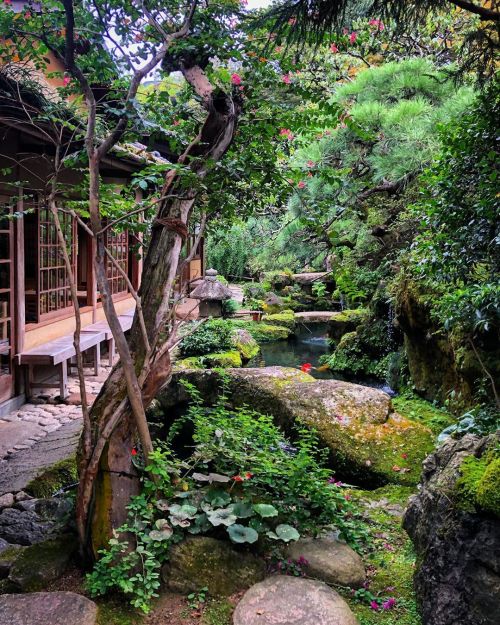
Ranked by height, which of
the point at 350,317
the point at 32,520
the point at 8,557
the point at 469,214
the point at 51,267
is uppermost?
the point at 469,214

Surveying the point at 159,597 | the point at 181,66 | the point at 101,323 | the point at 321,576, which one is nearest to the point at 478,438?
the point at 321,576

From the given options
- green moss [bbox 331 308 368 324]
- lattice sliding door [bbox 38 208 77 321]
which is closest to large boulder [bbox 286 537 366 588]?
lattice sliding door [bbox 38 208 77 321]

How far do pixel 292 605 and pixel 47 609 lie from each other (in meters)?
1.29

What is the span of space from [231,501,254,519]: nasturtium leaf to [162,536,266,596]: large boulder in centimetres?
18

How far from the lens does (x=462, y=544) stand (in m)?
2.39

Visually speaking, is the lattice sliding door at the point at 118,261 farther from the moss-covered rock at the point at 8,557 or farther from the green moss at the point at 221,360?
the moss-covered rock at the point at 8,557

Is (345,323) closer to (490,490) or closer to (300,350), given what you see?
(300,350)

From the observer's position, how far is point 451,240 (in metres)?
4.05

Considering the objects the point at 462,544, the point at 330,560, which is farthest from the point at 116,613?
the point at 462,544

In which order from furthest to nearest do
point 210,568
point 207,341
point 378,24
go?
point 207,341
point 378,24
point 210,568

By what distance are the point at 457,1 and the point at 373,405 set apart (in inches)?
163

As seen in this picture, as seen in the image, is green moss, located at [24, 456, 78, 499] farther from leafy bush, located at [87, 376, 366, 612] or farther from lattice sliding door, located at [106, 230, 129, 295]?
lattice sliding door, located at [106, 230, 129, 295]

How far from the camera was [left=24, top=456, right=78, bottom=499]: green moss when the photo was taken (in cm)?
461

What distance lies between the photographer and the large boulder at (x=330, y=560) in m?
2.97
